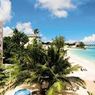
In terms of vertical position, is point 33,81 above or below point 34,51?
below

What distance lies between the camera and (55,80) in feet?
63.5

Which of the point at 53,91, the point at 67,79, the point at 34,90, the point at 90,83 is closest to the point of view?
the point at 53,91

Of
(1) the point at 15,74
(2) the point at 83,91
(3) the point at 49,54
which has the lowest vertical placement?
(2) the point at 83,91

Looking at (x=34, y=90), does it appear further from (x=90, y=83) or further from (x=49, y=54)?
(x=90, y=83)

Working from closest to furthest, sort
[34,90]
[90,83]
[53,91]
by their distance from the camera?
[53,91] < [34,90] < [90,83]

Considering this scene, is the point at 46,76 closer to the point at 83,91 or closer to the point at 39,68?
the point at 39,68

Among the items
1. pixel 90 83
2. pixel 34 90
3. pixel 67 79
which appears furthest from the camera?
pixel 90 83

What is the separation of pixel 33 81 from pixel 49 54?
2.37 m

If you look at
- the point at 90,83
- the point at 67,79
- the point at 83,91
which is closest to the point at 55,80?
the point at 67,79

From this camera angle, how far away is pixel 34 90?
21.8m

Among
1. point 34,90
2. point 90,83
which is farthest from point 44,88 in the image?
point 90,83

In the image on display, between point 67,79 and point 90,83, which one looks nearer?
point 67,79

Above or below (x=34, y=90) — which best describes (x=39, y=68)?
above

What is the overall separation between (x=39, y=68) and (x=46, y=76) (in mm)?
805
